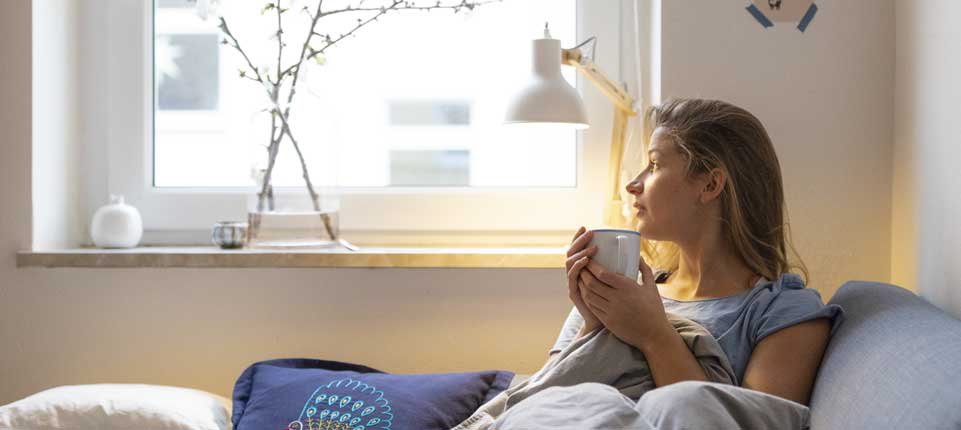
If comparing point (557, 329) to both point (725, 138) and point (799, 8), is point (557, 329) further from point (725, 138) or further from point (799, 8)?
point (799, 8)

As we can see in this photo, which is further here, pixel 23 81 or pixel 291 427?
pixel 23 81

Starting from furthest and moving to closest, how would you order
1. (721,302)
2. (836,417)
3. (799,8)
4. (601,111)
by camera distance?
(601,111), (799,8), (721,302), (836,417)

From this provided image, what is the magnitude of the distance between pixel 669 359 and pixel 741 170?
13.9 inches

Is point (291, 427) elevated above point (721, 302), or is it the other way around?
point (721, 302)

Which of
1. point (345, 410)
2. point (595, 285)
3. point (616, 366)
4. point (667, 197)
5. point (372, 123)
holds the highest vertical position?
point (372, 123)

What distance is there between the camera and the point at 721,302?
57.4 inches

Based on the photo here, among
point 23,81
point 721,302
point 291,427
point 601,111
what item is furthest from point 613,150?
point 23,81

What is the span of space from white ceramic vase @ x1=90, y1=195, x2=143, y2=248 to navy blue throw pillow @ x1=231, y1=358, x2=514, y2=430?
0.53 meters

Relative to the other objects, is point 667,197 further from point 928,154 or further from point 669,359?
point 928,154

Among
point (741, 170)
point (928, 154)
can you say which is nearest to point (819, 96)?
point (928, 154)

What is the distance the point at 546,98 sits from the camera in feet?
5.82

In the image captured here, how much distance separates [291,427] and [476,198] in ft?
2.55

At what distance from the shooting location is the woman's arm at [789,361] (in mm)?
1272

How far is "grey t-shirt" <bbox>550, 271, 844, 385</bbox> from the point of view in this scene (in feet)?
4.35
